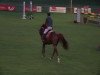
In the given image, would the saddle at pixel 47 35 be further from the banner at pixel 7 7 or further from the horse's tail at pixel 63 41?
the banner at pixel 7 7

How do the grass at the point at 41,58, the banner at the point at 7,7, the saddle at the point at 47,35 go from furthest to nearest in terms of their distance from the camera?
the banner at the point at 7,7 < the saddle at the point at 47,35 < the grass at the point at 41,58

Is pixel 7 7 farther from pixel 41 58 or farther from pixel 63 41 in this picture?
pixel 63 41

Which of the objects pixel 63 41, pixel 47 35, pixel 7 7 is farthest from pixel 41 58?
pixel 7 7

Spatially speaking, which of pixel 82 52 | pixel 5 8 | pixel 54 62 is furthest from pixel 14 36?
pixel 5 8

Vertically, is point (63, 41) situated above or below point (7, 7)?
below

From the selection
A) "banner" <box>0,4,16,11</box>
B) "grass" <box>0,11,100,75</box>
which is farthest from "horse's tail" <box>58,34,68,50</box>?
A: "banner" <box>0,4,16,11</box>

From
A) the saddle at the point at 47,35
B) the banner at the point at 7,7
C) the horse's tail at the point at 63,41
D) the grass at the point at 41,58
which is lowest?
the grass at the point at 41,58

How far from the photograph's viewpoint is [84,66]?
815 inches

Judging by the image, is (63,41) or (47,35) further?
(47,35)

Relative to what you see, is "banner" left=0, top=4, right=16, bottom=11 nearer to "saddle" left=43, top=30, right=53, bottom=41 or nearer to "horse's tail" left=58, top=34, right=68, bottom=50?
"saddle" left=43, top=30, right=53, bottom=41

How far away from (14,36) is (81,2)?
171ft

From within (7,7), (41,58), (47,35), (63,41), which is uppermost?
(7,7)

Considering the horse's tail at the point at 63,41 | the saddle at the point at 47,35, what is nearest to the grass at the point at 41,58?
the horse's tail at the point at 63,41

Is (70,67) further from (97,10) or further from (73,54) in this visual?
(97,10)
